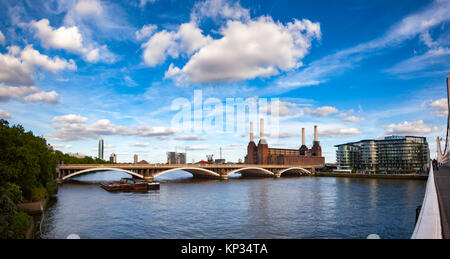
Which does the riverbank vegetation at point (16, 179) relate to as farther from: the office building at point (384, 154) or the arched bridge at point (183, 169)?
the office building at point (384, 154)

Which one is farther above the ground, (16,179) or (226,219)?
(16,179)

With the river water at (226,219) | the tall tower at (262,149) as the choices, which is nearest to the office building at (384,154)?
the tall tower at (262,149)

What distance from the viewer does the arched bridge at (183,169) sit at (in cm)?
7338

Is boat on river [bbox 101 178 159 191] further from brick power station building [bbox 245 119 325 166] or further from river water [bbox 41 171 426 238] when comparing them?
brick power station building [bbox 245 119 325 166]

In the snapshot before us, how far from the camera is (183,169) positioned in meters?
90.3

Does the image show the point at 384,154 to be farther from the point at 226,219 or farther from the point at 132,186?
the point at 226,219

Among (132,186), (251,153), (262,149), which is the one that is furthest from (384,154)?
(132,186)
